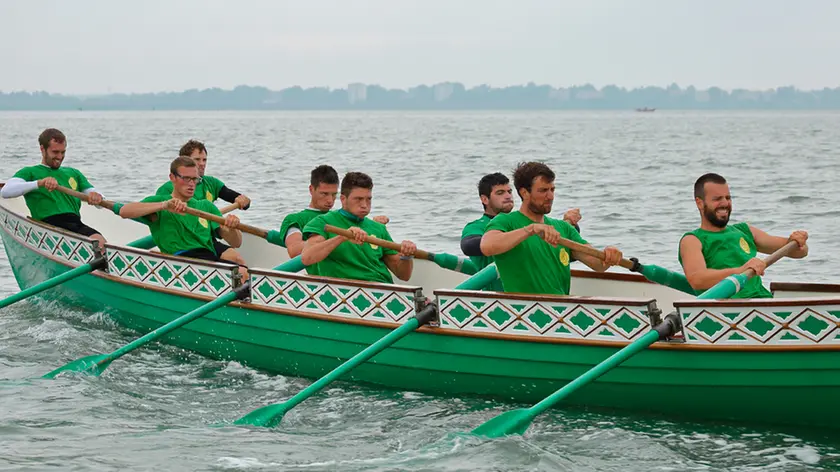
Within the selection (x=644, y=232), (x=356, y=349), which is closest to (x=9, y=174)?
(x=644, y=232)

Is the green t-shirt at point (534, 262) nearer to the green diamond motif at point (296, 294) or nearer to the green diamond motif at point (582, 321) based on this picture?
the green diamond motif at point (582, 321)

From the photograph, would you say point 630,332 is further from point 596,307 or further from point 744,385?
point 744,385

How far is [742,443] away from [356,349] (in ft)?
9.45

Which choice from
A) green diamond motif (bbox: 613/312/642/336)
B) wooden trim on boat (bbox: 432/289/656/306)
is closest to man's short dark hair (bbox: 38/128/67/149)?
wooden trim on boat (bbox: 432/289/656/306)

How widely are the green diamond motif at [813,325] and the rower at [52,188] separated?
6.95m

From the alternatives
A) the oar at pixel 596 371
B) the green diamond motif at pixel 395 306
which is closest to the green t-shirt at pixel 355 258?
the green diamond motif at pixel 395 306

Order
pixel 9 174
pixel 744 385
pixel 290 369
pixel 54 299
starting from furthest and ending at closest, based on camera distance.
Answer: pixel 9 174 → pixel 54 299 → pixel 290 369 → pixel 744 385

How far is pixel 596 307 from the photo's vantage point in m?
7.25

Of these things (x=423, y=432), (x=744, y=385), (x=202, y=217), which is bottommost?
(x=423, y=432)

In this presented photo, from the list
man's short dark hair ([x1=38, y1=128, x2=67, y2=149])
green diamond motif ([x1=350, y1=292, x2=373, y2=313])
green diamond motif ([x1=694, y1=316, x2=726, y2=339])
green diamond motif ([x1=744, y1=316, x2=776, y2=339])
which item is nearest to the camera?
green diamond motif ([x1=744, y1=316, x2=776, y2=339])

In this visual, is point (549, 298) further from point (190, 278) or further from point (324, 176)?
point (190, 278)

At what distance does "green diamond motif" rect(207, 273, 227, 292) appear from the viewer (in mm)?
9039

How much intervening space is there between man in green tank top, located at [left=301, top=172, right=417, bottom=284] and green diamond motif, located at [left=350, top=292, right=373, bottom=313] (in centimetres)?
42

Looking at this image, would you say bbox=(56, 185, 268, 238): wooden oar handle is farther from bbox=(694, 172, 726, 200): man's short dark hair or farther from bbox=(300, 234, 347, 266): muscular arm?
bbox=(694, 172, 726, 200): man's short dark hair
